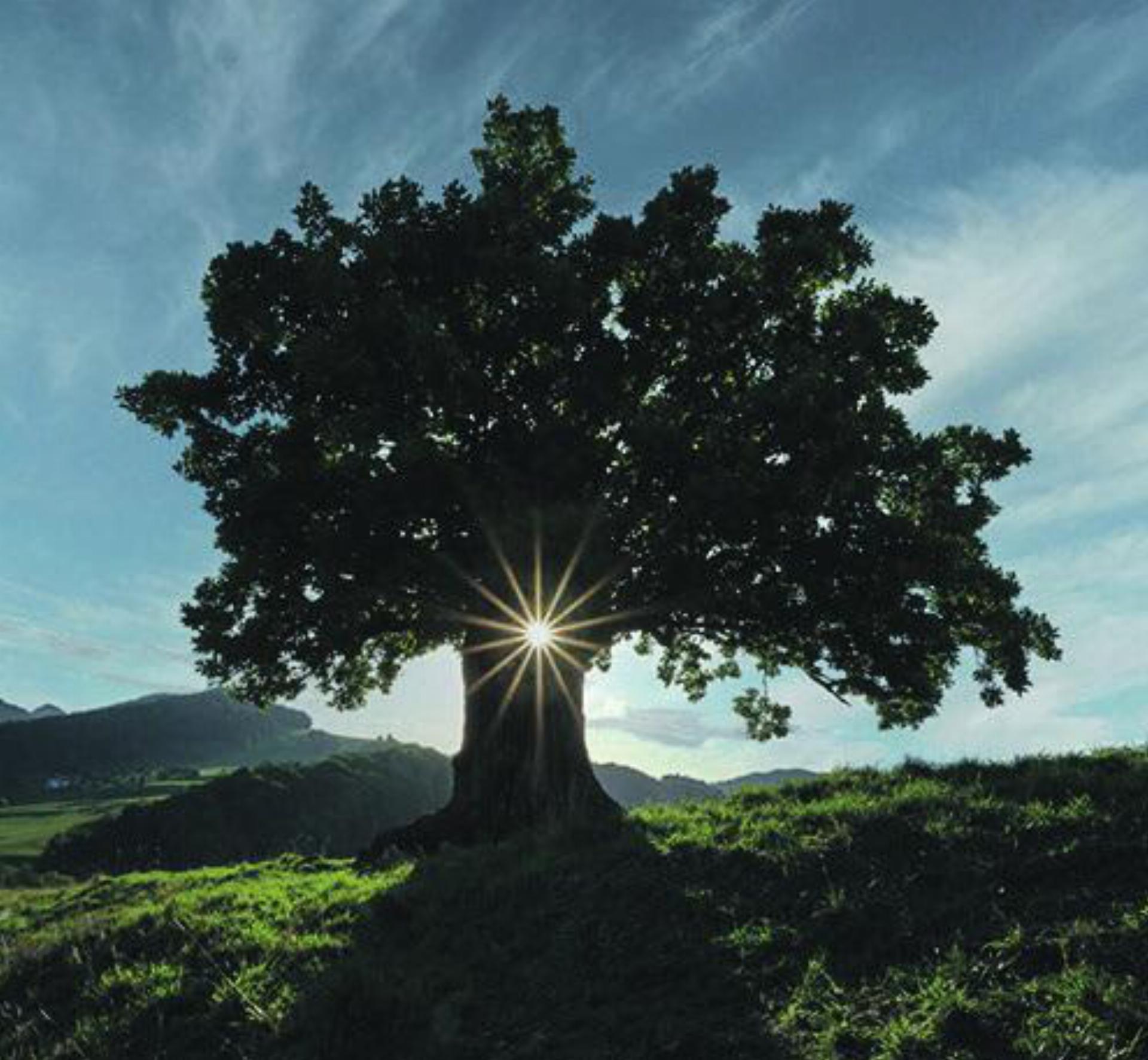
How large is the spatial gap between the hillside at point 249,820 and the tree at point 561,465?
6051cm

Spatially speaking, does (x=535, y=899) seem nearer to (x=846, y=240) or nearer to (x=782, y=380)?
(x=782, y=380)

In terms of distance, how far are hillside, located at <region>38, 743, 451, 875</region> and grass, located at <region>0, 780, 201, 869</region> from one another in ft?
10.3

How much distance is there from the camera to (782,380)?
20.0m

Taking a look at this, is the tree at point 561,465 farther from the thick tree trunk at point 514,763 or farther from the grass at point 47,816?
the grass at point 47,816

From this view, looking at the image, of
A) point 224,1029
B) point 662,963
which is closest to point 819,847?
point 662,963

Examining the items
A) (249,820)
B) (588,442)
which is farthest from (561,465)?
(249,820)

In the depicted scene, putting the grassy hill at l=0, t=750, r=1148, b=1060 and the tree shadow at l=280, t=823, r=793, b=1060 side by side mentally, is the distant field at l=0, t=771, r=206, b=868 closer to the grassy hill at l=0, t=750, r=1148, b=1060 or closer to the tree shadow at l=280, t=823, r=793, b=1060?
the grassy hill at l=0, t=750, r=1148, b=1060

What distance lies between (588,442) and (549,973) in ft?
43.3

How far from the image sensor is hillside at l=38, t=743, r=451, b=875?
327 ft

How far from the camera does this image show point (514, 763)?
22.8 m

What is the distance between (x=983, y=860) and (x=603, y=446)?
13.1 metres

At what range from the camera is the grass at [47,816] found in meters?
97.2

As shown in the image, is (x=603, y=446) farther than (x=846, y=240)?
No

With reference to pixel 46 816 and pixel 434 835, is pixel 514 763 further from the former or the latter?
pixel 46 816
